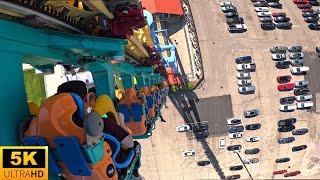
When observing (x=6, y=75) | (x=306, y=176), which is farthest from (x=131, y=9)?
(x=306, y=176)

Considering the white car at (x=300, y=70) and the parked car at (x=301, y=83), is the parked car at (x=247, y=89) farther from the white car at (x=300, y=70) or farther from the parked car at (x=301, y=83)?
the parked car at (x=301, y=83)

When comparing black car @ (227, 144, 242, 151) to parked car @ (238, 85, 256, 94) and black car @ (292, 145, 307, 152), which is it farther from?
black car @ (292, 145, 307, 152)

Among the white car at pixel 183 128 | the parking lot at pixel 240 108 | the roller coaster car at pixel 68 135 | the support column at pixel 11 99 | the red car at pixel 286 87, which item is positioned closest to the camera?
the roller coaster car at pixel 68 135

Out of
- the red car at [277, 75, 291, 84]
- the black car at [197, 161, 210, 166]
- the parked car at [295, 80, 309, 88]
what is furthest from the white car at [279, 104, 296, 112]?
the black car at [197, 161, 210, 166]

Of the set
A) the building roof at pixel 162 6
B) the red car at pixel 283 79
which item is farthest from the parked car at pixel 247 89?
the building roof at pixel 162 6

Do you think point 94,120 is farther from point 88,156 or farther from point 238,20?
point 238,20
